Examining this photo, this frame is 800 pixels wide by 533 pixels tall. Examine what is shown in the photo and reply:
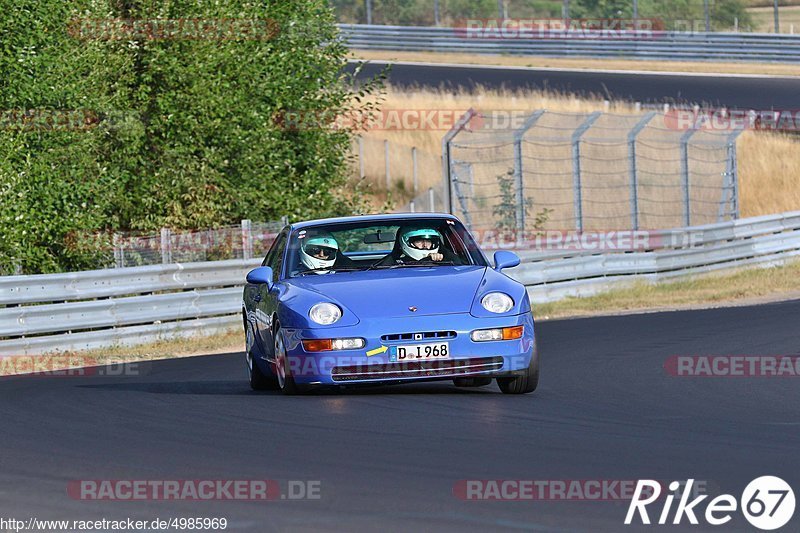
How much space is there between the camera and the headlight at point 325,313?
10305mm

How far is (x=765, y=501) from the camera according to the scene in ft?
20.3

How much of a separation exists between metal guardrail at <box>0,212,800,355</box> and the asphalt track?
620 inches

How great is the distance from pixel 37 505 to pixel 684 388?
226 inches

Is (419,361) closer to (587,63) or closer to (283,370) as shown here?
(283,370)

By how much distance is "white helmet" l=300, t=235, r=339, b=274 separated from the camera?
1154 cm

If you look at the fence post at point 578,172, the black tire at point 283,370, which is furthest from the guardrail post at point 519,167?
the black tire at point 283,370

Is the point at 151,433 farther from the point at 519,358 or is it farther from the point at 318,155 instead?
the point at 318,155

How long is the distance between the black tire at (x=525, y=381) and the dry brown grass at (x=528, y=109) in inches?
948

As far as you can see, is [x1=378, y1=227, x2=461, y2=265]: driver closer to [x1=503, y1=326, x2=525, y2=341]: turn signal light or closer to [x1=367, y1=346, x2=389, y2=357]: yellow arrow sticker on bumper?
[x1=503, y1=326, x2=525, y2=341]: turn signal light

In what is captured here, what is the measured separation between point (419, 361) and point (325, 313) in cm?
75

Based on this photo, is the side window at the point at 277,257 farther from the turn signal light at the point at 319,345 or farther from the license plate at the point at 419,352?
the license plate at the point at 419,352

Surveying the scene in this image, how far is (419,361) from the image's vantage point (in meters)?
10.1

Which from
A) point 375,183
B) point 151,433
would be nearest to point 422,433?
point 151,433

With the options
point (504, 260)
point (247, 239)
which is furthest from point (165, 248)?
point (504, 260)
